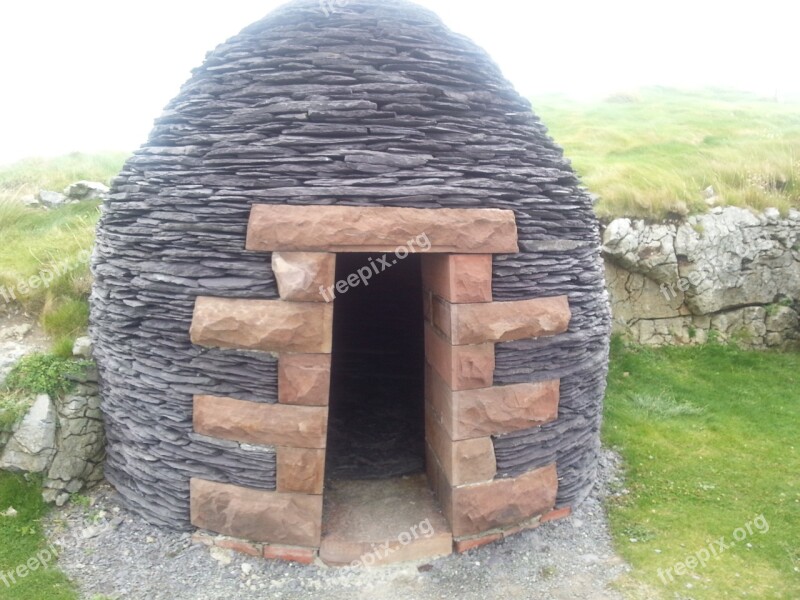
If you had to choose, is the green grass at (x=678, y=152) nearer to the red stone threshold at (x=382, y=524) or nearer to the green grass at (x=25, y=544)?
the red stone threshold at (x=382, y=524)

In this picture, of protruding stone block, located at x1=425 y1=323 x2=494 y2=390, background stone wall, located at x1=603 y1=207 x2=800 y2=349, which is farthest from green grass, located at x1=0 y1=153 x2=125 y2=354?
background stone wall, located at x1=603 y1=207 x2=800 y2=349

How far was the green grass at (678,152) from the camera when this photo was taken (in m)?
8.76

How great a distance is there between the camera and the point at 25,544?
13.3 feet

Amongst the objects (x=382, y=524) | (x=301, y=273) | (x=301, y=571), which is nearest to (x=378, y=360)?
(x=382, y=524)

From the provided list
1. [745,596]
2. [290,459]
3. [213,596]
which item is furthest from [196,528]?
[745,596]

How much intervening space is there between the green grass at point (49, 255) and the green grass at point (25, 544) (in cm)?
112

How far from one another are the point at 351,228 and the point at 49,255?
4.64 m

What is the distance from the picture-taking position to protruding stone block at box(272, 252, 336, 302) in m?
3.64

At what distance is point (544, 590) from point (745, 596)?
135cm

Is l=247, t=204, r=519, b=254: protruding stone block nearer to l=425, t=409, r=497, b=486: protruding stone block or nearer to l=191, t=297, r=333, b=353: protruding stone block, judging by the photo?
l=191, t=297, r=333, b=353: protruding stone block

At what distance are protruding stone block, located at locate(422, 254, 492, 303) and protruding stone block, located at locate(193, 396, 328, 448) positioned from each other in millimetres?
1189

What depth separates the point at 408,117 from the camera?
3.81 metres
